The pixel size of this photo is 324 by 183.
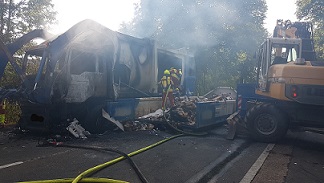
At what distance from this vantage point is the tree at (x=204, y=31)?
68.7 ft

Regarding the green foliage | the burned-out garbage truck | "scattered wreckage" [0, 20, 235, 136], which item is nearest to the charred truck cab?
A: "scattered wreckage" [0, 20, 235, 136]

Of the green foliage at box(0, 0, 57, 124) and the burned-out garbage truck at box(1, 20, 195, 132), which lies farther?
the green foliage at box(0, 0, 57, 124)

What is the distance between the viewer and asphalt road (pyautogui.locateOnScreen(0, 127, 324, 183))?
15.2 feet

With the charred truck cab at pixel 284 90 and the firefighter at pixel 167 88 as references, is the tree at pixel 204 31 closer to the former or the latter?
the firefighter at pixel 167 88

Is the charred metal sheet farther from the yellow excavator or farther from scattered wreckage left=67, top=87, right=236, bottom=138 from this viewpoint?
the yellow excavator

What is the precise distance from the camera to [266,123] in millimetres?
7660

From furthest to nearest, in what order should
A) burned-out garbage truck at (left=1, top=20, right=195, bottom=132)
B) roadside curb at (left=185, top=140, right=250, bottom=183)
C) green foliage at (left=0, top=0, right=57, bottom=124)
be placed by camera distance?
green foliage at (left=0, top=0, right=57, bottom=124) < burned-out garbage truck at (left=1, top=20, right=195, bottom=132) < roadside curb at (left=185, top=140, right=250, bottom=183)

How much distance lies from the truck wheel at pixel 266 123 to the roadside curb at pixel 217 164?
1.40ft

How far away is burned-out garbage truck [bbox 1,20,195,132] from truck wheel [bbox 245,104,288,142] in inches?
140

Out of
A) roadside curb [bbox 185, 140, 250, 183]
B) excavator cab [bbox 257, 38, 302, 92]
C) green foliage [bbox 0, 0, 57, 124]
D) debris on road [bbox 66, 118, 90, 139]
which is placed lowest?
roadside curb [bbox 185, 140, 250, 183]

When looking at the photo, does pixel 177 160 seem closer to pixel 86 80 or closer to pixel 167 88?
pixel 86 80

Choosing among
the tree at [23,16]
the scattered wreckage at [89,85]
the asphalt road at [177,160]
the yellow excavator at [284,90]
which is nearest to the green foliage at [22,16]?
the tree at [23,16]

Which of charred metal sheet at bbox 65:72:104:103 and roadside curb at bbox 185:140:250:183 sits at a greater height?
charred metal sheet at bbox 65:72:104:103

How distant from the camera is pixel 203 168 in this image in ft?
16.8
